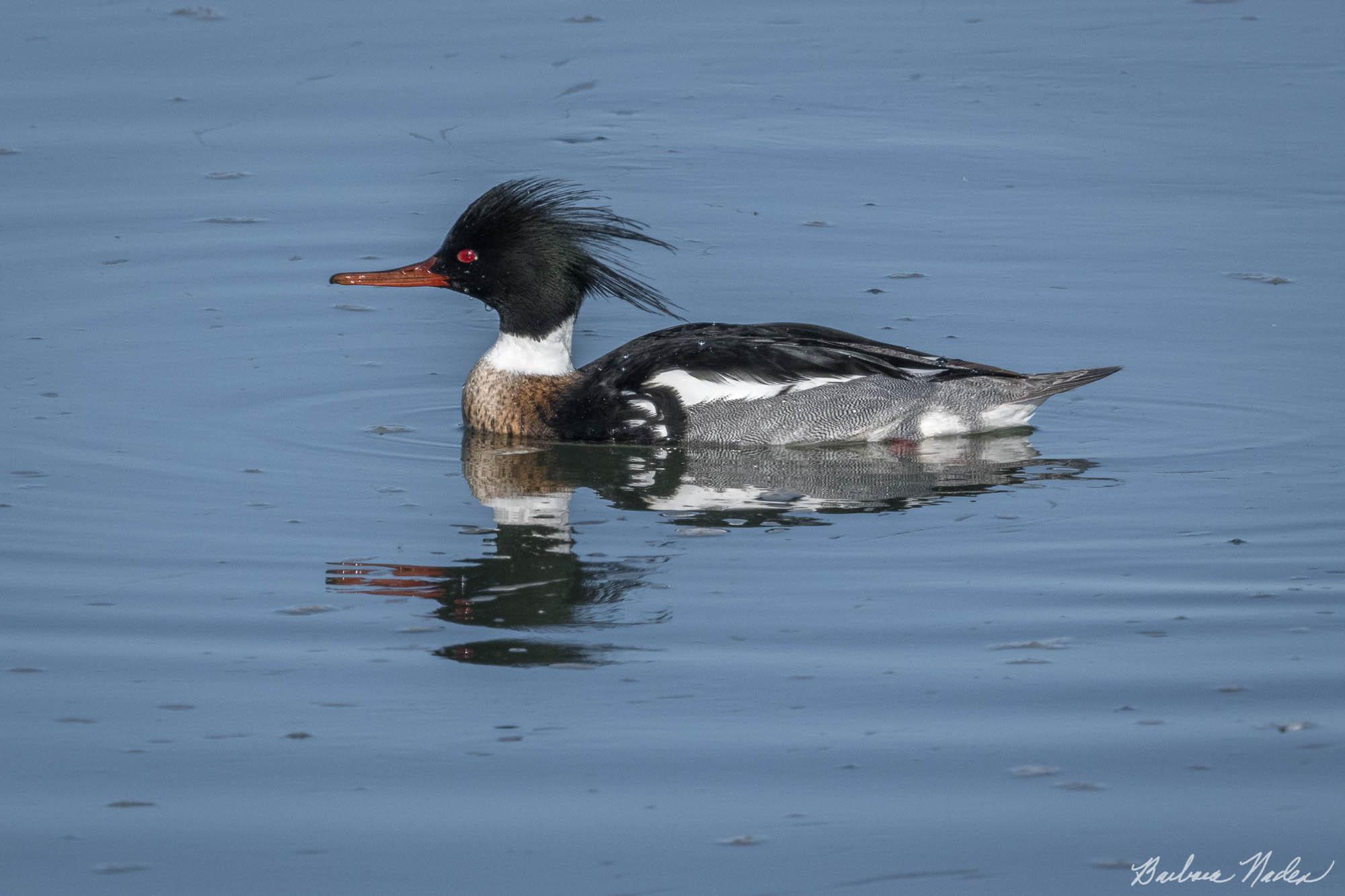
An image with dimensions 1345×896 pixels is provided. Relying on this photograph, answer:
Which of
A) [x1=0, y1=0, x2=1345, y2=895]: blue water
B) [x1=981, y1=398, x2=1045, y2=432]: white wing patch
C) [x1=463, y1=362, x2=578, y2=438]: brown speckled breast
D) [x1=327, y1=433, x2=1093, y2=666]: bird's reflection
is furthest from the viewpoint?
[x1=463, y1=362, x2=578, y2=438]: brown speckled breast

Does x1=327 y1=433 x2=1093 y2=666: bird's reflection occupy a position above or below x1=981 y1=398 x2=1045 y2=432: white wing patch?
below

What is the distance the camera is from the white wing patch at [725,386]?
9.50 meters

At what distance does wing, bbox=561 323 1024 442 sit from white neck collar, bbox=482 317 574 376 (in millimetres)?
A: 441

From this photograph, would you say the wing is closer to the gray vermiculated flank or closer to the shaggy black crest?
the gray vermiculated flank

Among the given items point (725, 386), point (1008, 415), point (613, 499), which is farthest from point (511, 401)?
point (1008, 415)

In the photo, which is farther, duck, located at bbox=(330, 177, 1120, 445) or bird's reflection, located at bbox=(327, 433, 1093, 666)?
duck, located at bbox=(330, 177, 1120, 445)

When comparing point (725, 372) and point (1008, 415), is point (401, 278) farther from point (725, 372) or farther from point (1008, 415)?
point (1008, 415)

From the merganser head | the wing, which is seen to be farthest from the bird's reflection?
the merganser head

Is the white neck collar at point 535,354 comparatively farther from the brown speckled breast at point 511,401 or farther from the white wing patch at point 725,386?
the white wing patch at point 725,386

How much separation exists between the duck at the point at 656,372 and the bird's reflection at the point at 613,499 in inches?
4.1

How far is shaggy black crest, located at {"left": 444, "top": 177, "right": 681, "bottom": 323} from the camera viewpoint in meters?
9.94

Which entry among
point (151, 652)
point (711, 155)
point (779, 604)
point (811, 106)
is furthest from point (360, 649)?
point (811, 106)

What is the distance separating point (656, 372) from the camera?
9508 mm

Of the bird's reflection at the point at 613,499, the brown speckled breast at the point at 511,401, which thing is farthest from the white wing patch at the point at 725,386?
the brown speckled breast at the point at 511,401
